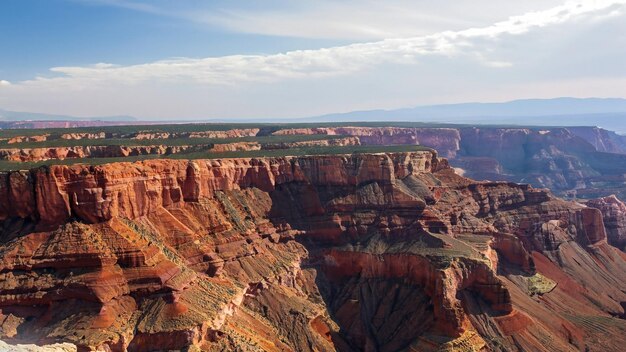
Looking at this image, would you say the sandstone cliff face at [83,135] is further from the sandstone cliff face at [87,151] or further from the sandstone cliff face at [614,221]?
the sandstone cliff face at [614,221]

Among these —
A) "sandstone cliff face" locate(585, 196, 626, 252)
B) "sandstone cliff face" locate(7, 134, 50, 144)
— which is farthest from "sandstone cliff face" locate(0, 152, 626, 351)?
"sandstone cliff face" locate(7, 134, 50, 144)

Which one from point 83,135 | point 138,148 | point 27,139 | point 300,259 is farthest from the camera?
point 83,135

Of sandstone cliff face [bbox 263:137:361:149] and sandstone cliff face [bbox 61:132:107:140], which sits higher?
sandstone cliff face [bbox 61:132:107:140]

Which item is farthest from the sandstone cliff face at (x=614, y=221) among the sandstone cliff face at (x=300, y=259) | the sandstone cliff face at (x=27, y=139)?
the sandstone cliff face at (x=27, y=139)

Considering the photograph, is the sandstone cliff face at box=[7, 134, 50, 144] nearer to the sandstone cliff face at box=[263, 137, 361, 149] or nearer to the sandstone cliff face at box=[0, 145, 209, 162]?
the sandstone cliff face at box=[0, 145, 209, 162]

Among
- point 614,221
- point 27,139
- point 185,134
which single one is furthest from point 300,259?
point 614,221

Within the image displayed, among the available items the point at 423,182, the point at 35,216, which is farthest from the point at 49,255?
the point at 423,182

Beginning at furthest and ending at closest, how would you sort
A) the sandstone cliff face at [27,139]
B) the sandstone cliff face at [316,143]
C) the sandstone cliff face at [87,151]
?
the sandstone cliff face at [316,143] → the sandstone cliff face at [27,139] → the sandstone cliff face at [87,151]

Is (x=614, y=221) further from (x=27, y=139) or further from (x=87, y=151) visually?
(x=27, y=139)

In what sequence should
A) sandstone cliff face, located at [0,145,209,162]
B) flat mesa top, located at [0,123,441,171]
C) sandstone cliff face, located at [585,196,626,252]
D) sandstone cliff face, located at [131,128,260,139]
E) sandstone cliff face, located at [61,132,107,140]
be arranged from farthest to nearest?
sandstone cliff face, located at [131,128,260,139]
sandstone cliff face, located at [61,132,107,140]
sandstone cliff face, located at [585,196,626,252]
sandstone cliff face, located at [0,145,209,162]
flat mesa top, located at [0,123,441,171]
